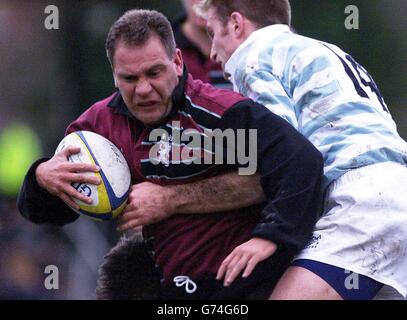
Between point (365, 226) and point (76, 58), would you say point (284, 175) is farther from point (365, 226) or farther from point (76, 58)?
point (76, 58)

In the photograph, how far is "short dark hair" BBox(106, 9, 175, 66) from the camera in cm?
349

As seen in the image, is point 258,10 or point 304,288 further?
point 258,10

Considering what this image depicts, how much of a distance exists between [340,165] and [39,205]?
1.10m

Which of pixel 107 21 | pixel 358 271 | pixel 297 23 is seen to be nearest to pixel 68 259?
pixel 107 21

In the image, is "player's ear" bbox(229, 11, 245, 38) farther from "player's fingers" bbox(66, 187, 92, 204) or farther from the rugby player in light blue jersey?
"player's fingers" bbox(66, 187, 92, 204)

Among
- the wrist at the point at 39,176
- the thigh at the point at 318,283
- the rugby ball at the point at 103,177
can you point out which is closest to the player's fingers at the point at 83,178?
the rugby ball at the point at 103,177

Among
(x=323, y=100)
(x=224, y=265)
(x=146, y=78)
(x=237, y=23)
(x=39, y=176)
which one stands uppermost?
(x=237, y=23)

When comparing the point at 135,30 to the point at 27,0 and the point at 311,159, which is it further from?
the point at 27,0

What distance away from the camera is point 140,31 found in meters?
3.49

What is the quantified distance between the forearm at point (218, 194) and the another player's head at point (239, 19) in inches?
23.7

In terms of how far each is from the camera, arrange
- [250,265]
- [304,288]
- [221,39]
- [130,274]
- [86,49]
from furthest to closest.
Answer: [86,49]
[221,39]
[130,274]
[304,288]
[250,265]

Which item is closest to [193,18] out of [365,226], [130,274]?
[130,274]

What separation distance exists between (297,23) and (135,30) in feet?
8.04
